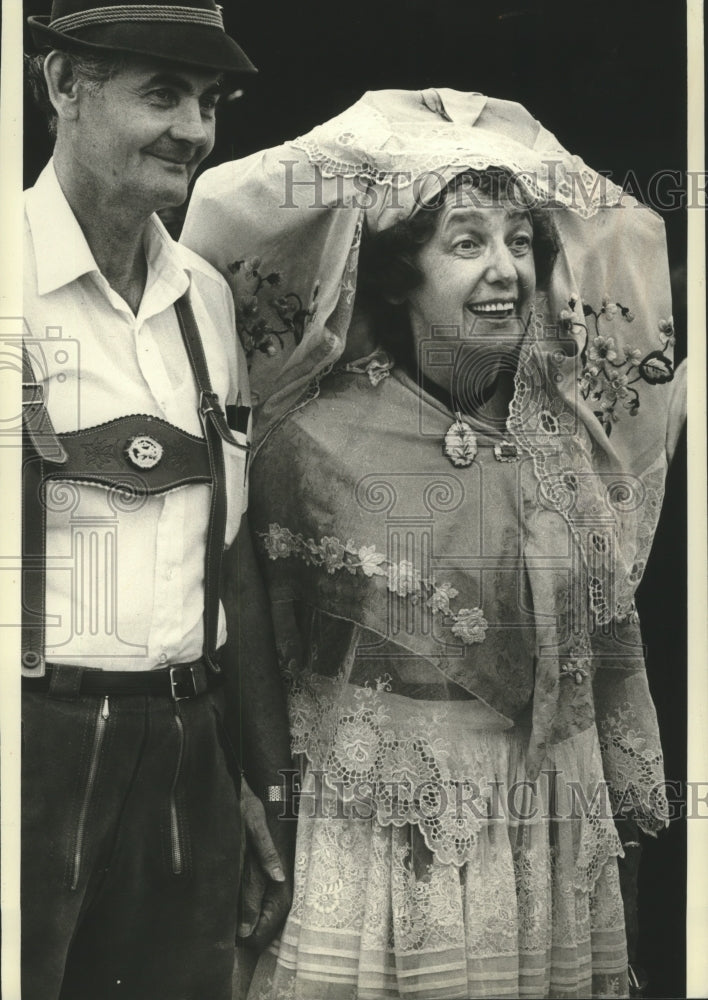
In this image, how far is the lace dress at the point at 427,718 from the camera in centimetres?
290

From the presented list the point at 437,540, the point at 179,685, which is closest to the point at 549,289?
the point at 437,540

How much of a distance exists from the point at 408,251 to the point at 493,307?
0.23 meters

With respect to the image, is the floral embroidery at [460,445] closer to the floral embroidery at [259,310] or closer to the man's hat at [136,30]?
the floral embroidery at [259,310]

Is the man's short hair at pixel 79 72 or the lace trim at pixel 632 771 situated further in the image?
the lace trim at pixel 632 771

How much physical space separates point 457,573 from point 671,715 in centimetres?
63

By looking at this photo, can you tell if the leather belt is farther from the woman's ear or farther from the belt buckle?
the woman's ear

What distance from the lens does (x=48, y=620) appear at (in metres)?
2.83

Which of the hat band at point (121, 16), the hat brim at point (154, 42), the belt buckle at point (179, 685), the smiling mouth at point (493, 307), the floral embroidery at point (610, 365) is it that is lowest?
the belt buckle at point (179, 685)

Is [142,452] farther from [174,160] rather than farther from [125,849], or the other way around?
[125,849]

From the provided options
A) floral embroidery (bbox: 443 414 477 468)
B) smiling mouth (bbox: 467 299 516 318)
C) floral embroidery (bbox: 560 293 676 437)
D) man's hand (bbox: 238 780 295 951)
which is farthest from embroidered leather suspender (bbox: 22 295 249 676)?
floral embroidery (bbox: 560 293 676 437)

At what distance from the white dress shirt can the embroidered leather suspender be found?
0.02 metres

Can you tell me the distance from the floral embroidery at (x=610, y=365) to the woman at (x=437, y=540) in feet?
0.03

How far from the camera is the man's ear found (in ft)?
9.39

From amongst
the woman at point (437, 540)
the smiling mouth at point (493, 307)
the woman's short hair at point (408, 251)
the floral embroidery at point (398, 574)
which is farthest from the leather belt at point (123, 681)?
the smiling mouth at point (493, 307)
